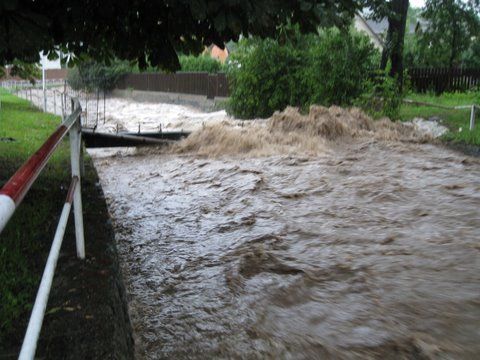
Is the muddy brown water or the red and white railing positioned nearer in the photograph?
the red and white railing

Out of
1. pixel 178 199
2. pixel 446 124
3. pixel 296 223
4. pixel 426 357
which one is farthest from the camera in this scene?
pixel 446 124

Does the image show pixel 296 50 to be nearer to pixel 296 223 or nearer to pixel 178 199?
pixel 178 199

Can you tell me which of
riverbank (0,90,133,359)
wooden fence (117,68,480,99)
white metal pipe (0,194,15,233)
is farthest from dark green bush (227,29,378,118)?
white metal pipe (0,194,15,233)

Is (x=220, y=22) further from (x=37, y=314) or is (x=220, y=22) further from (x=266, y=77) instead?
(x=266, y=77)

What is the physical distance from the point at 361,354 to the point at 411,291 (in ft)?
3.71

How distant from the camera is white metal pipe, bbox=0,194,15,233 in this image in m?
1.39

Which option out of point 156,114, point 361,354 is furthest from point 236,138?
point 156,114

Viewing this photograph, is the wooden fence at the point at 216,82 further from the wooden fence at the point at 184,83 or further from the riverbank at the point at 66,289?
the riverbank at the point at 66,289

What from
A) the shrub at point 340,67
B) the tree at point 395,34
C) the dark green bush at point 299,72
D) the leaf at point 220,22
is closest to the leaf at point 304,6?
the leaf at point 220,22

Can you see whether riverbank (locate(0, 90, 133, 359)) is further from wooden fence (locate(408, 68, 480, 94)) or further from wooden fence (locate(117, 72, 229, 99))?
wooden fence (locate(117, 72, 229, 99))

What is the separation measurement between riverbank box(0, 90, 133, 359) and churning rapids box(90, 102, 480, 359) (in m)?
0.73

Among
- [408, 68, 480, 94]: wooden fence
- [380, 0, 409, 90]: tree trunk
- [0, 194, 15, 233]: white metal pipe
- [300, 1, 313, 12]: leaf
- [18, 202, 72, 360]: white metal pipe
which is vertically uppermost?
[380, 0, 409, 90]: tree trunk

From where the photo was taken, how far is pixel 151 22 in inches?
221

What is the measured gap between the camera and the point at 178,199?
859cm
